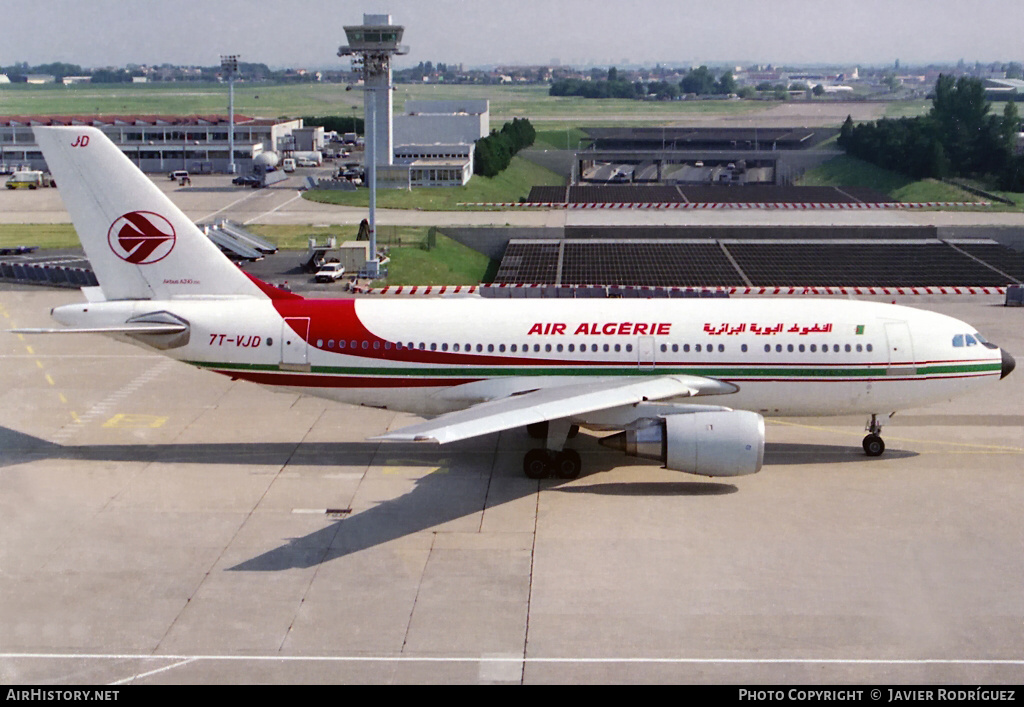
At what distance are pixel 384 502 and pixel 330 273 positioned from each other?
38.8 meters

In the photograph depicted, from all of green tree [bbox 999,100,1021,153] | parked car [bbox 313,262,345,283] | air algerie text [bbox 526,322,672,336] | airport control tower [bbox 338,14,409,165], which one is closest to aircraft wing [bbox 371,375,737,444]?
air algerie text [bbox 526,322,672,336]

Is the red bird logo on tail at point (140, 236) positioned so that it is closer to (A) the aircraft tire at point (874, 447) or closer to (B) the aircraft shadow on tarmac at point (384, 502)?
(B) the aircraft shadow on tarmac at point (384, 502)

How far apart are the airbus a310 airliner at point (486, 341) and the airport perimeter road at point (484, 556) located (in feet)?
7.57

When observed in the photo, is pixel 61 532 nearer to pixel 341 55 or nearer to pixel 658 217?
pixel 658 217

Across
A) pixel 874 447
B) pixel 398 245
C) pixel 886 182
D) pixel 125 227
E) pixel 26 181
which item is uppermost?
pixel 125 227

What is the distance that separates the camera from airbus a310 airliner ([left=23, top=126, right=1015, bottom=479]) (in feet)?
117

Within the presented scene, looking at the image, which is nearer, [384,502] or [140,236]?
[384,502]

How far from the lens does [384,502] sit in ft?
105

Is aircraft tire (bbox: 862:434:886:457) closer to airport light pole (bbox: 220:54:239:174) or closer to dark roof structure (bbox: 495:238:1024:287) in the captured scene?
dark roof structure (bbox: 495:238:1024:287)

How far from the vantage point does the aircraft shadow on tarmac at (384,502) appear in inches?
1138

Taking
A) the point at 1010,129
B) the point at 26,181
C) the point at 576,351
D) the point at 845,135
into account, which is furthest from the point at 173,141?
the point at 576,351

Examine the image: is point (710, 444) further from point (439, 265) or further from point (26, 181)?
point (26, 181)

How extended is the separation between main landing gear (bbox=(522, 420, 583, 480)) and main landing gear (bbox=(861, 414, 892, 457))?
1001cm

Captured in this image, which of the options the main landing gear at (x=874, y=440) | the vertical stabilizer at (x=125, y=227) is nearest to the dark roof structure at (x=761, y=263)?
the main landing gear at (x=874, y=440)
